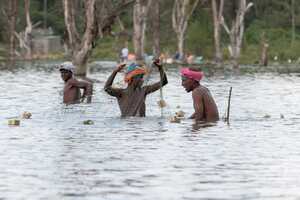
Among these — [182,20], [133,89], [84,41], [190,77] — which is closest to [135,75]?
[133,89]

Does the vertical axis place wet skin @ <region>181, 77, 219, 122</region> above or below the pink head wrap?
below

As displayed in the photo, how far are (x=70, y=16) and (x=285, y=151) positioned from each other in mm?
29583

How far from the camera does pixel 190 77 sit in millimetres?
19422

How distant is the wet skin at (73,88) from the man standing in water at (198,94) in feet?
13.9

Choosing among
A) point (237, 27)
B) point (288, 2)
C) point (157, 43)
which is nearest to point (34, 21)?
point (288, 2)

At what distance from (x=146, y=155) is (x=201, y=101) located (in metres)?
4.64

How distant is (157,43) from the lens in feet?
230

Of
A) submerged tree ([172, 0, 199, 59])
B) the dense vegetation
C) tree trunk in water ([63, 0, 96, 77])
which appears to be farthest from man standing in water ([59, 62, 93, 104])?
the dense vegetation

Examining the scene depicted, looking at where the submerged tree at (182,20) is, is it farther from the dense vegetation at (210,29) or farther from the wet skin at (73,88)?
the wet skin at (73,88)

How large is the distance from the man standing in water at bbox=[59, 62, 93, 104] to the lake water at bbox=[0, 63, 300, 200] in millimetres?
282

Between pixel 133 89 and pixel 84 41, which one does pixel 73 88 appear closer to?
pixel 133 89

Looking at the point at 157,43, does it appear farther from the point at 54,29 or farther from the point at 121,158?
the point at 121,158

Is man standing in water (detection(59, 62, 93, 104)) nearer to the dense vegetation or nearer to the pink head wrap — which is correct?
the pink head wrap

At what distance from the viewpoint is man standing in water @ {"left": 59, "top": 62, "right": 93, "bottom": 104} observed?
2328 centimetres
